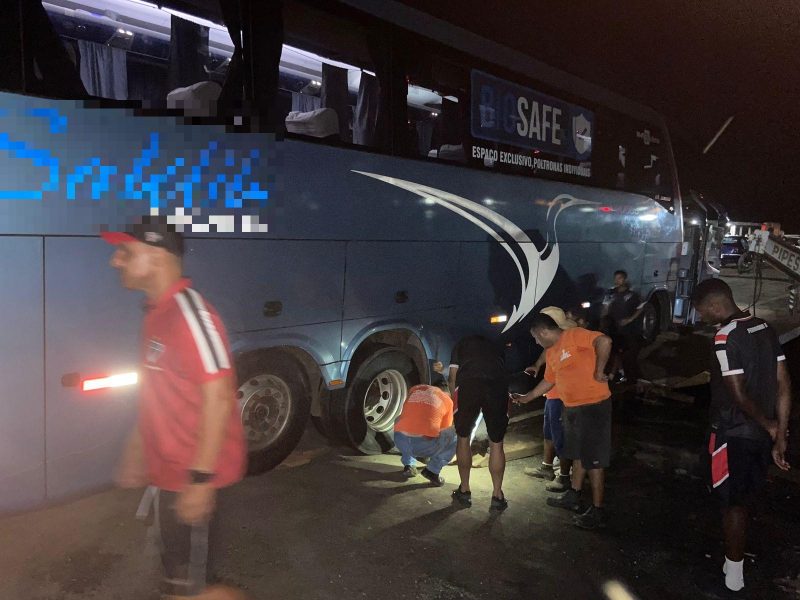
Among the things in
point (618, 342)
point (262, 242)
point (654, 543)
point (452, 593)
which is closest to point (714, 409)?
point (654, 543)

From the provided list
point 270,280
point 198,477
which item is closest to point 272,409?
point 270,280

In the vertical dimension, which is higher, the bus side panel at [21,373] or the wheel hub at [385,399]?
the bus side panel at [21,373]

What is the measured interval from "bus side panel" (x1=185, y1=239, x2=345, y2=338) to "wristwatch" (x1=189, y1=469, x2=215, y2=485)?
2055 millimetres

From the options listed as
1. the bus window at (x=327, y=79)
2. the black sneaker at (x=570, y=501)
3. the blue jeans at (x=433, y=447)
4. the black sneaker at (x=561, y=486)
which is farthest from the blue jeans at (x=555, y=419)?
the bus window at (x=327, y=79)

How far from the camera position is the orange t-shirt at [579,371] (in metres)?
4.76

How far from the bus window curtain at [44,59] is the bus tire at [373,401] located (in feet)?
10.5

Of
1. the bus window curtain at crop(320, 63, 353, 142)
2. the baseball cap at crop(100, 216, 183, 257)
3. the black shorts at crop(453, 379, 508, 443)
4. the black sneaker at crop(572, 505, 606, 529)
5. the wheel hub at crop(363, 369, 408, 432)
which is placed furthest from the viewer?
the wheel hub at crop(363, 369, 408, 432)

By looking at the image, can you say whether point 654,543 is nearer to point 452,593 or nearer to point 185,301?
point 452,593

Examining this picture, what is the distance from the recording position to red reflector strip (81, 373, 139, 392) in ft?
12.4

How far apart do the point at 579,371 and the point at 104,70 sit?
4.33 metres

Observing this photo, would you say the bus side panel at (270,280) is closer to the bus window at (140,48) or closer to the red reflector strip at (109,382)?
the red reflector strip at (109,382)

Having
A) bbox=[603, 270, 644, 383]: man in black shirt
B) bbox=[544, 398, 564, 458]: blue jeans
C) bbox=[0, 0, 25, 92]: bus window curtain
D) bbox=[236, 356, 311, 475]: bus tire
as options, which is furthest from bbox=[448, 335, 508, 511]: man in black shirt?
bbox=[603, 270, 644, 383]: man in black shirt

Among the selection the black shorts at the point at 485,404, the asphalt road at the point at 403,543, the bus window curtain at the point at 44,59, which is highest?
the bus window curtain at the point at 44,59

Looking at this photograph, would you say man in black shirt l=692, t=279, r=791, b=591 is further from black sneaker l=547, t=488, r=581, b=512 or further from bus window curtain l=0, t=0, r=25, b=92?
bus window curtain l=0, t=0, r=25, b=92
